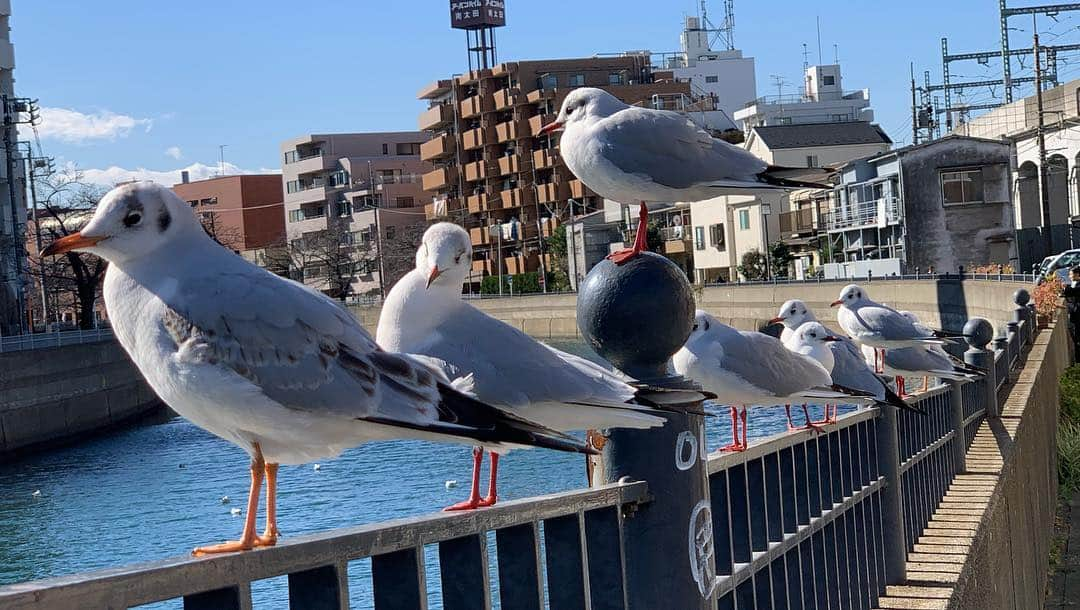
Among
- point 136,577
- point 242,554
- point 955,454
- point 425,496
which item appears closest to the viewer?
point 136,577

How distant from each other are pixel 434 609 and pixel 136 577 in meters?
14.7

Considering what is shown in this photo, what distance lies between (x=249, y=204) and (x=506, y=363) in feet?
322

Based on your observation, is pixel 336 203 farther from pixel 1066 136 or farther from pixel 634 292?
pixel 634 292

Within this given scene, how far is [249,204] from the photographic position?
325 feet

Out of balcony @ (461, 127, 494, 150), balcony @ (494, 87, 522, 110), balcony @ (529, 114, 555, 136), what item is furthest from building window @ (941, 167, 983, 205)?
balcony @ (461, 127, 494, 150)

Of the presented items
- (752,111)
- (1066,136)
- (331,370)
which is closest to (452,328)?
(331,370)

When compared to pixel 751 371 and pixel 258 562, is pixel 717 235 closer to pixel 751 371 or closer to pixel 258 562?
pixel 751 371

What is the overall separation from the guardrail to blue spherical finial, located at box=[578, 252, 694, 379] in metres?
0.22

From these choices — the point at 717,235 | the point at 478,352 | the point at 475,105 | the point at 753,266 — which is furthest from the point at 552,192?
the point at 478,352

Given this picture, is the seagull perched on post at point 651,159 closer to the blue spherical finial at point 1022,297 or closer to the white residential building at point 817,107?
the blue spherical finial at point 1022,297

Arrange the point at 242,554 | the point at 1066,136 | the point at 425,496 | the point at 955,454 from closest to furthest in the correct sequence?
the point at 242,554 < the point at 955,454 < the point at 425,496 < the point at 1066,136

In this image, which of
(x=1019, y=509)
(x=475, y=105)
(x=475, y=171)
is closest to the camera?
(x=1019, y=509)

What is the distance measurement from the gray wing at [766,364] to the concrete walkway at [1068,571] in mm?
5234

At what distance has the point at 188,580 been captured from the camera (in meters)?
1.66
